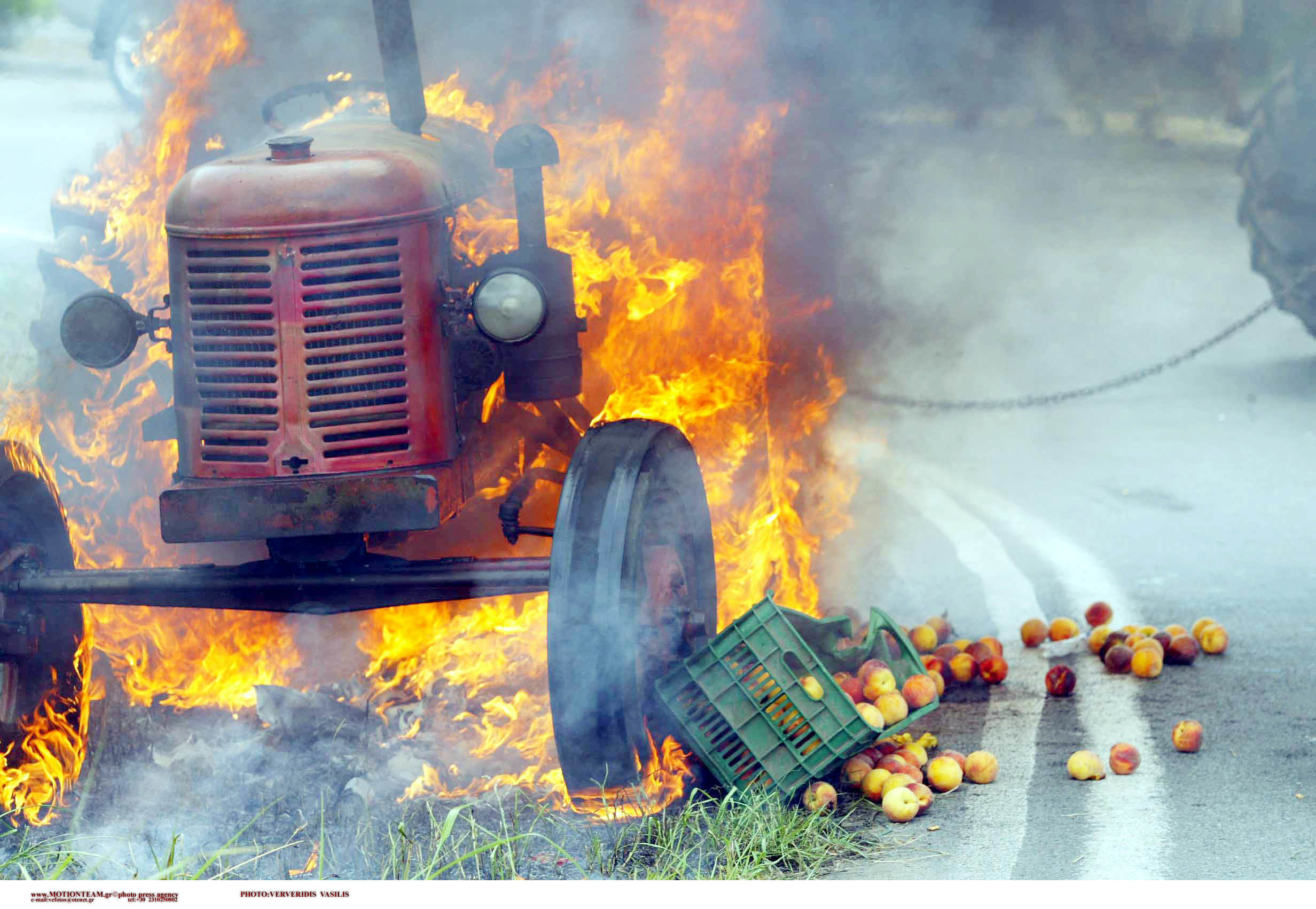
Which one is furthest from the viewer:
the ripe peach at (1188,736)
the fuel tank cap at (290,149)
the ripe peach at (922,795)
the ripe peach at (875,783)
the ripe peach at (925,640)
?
the ripe peach at (925,640)

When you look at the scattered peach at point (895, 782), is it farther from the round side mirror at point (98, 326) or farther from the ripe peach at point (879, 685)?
the round side mirror at point (98, 326)

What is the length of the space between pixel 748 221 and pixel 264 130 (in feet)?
8.53

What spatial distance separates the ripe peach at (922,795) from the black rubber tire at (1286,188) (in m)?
6.33

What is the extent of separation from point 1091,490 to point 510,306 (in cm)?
568

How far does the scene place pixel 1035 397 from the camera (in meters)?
10.7

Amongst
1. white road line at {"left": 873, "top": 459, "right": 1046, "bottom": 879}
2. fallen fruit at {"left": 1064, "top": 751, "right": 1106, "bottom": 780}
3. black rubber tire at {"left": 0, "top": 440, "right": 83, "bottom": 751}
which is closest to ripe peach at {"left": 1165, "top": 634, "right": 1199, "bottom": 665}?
white road line at {"left": 873, "top": 459, "right": 1046, "bottom": 879}

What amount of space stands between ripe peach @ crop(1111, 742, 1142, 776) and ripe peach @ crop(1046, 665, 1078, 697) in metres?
0.73

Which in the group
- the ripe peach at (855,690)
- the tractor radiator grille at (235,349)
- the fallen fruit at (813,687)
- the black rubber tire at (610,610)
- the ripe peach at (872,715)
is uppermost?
the tractor radiator grille at (235,349)

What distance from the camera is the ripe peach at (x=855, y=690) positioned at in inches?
209

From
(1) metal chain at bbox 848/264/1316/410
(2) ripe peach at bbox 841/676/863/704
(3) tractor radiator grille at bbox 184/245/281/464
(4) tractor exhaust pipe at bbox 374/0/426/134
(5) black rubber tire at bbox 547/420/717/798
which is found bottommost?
(1) metal chain at bbox 848/264/1316/410

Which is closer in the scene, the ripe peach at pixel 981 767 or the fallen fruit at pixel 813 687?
the fallen fruit at pixel 813 687

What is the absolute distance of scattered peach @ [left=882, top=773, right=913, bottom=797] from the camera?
4.86 metres

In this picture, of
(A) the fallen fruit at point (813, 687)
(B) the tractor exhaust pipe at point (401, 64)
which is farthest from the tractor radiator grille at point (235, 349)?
(A) the fallen fruit at point (813, 687)

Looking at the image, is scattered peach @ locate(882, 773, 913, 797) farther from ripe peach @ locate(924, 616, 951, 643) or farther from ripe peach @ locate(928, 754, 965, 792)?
ripe peach @ locate(924, 616, 951, 643)
